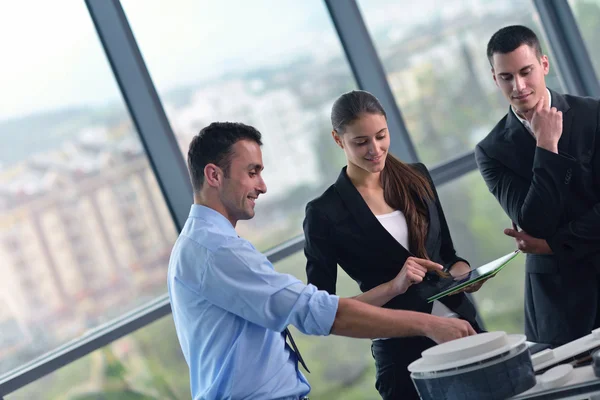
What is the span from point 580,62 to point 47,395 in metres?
3.23

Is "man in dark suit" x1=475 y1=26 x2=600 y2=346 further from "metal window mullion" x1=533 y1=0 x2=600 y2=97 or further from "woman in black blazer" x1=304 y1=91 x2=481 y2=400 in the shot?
"metal window mullion" x1=533 y1=0 x2=600 y2=97

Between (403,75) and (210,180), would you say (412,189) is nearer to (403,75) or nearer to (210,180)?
(210,180)

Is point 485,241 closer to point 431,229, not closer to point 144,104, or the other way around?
point 431,229

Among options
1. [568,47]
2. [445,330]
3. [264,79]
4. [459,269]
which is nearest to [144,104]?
[264,79]

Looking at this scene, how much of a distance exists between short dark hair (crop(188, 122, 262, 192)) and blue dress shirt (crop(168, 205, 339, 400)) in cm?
11

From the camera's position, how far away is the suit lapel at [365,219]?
2312 mm

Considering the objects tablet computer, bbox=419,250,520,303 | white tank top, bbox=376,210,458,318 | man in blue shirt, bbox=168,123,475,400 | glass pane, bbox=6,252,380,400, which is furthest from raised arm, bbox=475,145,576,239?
glass pane, bbox=6,252,380,400

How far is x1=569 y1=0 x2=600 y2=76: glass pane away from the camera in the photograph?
14.0 ft

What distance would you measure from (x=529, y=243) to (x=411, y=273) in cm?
51

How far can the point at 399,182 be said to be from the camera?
2.43 m

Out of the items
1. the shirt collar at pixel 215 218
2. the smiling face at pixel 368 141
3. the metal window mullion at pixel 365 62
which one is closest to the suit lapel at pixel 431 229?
the smiling face at pixel 368 141

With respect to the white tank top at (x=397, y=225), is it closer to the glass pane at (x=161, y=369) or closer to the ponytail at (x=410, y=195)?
the ponytail at (x=410, y=195)

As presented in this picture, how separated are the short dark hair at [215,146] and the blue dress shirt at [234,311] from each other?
0.11 meters

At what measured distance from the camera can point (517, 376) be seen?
1638mm
